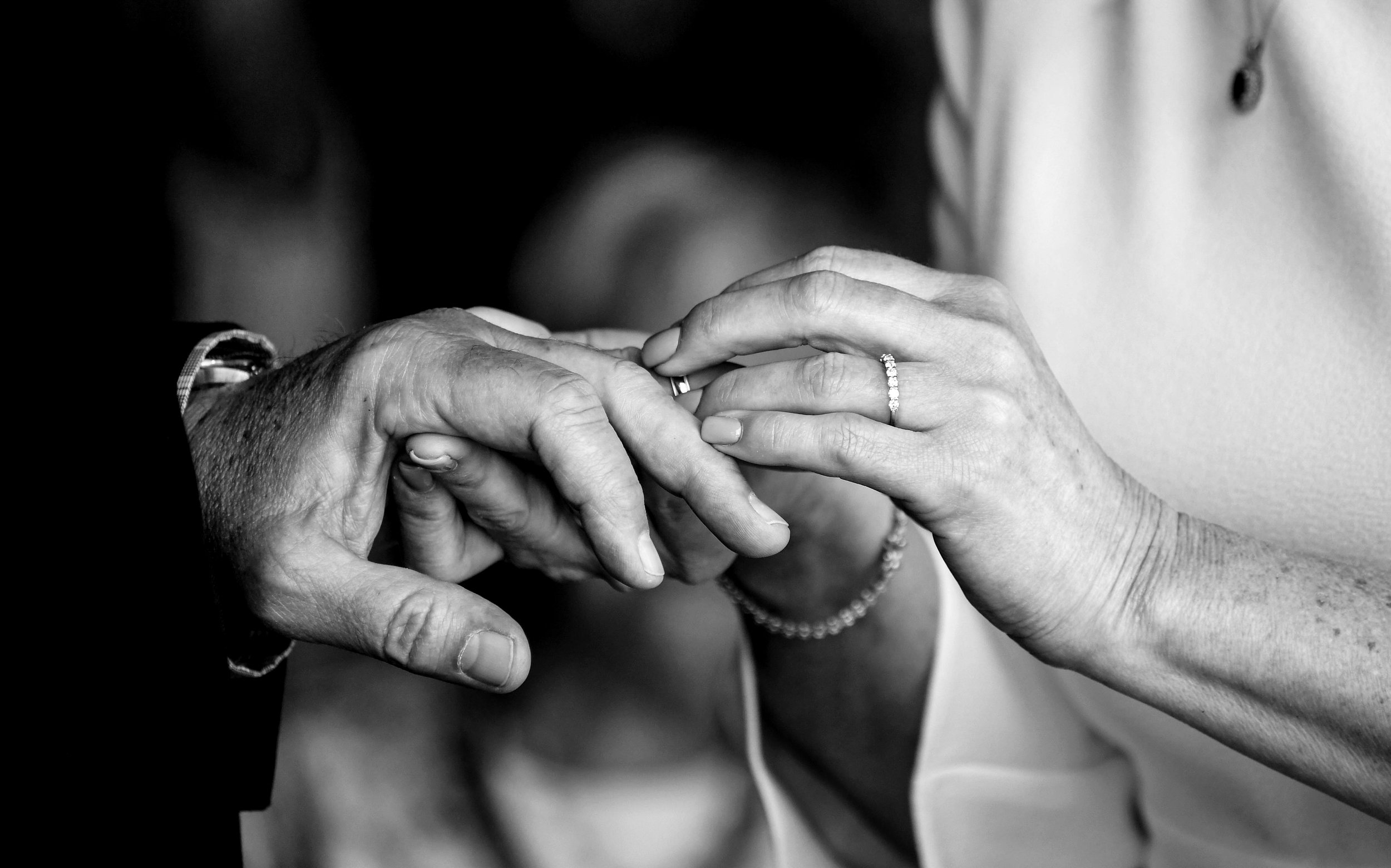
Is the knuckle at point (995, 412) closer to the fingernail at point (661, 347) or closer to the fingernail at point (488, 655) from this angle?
the fingernail at point (661, 347)

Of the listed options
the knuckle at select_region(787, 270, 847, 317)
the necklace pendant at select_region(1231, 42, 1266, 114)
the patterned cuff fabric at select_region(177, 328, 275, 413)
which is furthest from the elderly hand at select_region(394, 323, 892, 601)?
the necklace pendant at select_region(1231, 42, 1266, 114)

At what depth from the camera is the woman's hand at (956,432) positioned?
0.64 metres

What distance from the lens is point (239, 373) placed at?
90 cm

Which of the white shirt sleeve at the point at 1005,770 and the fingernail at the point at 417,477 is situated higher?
the fingernail at the point at 417,477

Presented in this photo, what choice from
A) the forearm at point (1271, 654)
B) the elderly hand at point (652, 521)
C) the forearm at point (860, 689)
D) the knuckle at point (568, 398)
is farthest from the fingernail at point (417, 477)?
the forearm at point (1271, 654)

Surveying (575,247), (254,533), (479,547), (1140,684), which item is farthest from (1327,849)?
(575,247)

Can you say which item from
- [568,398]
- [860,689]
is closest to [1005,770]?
[860,689]

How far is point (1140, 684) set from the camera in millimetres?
704

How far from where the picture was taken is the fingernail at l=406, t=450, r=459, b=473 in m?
0.70

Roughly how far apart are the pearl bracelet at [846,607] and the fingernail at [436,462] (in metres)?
0.38

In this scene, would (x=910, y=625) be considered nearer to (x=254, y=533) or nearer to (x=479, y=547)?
(x=479, y=547)

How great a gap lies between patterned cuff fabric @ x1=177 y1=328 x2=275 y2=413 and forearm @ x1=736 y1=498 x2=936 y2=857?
1.61 ft

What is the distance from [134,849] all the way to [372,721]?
2.16ft

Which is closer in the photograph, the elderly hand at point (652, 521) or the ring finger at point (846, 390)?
the ring finger at point (846, 390)
